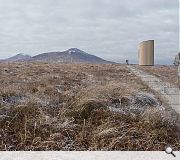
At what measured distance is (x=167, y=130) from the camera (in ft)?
17.2

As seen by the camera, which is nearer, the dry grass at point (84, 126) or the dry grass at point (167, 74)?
the dry grass at point (84, 126)

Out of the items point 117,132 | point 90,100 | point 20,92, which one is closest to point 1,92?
point 20,92

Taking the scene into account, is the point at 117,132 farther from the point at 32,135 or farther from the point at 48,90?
the point at 48,90

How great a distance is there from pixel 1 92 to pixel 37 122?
2499 millimetres

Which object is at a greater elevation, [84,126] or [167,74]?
[84,126]

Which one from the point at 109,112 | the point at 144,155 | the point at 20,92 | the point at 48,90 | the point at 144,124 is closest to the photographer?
the point at 144,155

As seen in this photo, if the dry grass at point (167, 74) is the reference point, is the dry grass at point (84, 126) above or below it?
above

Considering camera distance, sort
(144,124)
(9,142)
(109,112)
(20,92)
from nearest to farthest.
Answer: (9,142)
(144,124)
(109,112)
(20,92)

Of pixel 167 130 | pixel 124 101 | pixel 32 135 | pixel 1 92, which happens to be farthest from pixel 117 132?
pixel 1 92

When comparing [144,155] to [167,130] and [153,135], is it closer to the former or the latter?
[153,135]

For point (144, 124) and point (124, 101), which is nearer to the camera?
point (144, 124)

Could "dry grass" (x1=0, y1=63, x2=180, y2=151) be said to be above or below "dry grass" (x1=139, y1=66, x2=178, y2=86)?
above

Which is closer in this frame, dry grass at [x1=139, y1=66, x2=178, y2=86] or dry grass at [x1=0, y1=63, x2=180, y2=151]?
dry grass at [x1=0, y1=63, x2=180, y2=151]

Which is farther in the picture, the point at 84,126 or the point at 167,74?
the point at 167,74
